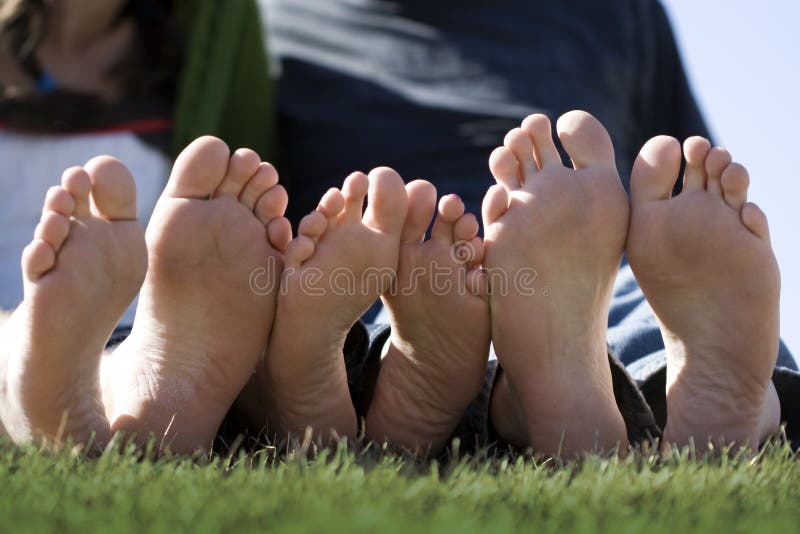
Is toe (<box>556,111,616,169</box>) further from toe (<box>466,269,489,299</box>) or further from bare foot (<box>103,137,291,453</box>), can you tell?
bare foot (<box>103,137,291,453</box>)

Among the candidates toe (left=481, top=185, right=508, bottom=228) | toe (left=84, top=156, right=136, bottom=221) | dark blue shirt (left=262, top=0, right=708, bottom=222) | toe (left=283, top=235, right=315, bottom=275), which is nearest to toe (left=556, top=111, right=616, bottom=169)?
toe (left=481, top=185, right=508, bottom=228)

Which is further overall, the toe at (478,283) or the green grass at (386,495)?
the toe at (478,283)

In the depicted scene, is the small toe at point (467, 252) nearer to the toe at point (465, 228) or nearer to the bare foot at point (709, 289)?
the toe at point (465, 228)

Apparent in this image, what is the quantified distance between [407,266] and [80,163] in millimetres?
975

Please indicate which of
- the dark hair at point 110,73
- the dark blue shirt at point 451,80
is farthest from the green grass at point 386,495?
the dark blue shirt at point 451,80

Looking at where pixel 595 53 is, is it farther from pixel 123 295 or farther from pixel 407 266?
pixel 123 295

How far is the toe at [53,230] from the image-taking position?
107 centimetres

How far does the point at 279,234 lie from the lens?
1.23 m

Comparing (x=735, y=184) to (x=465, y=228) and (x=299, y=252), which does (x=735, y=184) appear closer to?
(x=465, y=228)

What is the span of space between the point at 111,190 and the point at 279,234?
21 cm

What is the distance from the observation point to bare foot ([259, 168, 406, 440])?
1177mm

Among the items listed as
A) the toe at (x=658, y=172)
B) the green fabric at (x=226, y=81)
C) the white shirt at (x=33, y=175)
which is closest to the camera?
the toe at (x=658, y=172)

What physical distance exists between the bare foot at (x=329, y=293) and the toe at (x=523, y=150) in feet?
0.61

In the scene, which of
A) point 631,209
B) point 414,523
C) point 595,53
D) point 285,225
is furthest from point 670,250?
point 595,53
